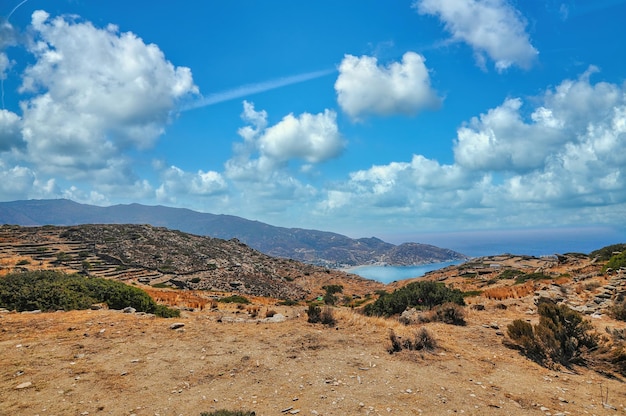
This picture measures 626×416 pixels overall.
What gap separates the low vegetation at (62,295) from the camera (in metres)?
14.8

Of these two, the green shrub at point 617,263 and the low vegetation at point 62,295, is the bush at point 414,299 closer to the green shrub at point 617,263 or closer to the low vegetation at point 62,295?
the low vegetation at point 62,295

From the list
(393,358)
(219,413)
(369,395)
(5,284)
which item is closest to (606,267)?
(393,358)

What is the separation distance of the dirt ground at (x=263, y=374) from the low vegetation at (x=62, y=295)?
1.77 meters

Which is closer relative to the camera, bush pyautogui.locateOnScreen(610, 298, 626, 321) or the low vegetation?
bush pyautogui.locateOnScreen(610, 298, 626, 321)

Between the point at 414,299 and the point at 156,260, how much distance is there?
50653 millimetres

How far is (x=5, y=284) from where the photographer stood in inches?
627

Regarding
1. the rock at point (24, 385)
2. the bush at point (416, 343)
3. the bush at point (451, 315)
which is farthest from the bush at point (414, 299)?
the rock at point (24, 385)

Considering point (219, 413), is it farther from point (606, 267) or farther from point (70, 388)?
point (606, 267)

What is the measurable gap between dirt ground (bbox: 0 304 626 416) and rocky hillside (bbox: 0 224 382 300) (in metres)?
35.2

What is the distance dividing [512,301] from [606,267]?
1191cm

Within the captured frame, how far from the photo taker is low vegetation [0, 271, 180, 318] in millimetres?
14820

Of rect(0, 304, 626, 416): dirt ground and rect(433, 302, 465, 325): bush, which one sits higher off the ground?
rect(433, 302, 465, 325): bush

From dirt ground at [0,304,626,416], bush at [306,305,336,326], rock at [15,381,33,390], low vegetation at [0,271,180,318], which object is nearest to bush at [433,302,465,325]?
dirt ground at [0,304,626,416]

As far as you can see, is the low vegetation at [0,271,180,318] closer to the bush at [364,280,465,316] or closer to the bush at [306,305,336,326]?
the bush at [306,305,336,326]
